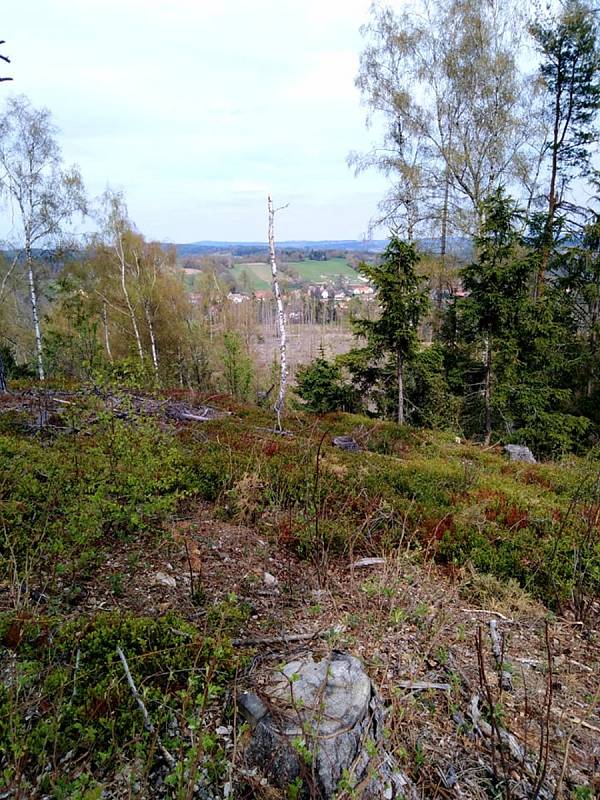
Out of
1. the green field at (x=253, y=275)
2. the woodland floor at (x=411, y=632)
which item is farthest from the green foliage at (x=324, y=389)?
the green field at (x=253, y=275)

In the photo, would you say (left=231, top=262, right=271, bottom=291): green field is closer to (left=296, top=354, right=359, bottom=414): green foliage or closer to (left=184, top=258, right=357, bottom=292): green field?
(left=184, top=258, right=357, bottom=292): green field

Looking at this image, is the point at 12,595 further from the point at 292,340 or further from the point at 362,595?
the point at 292,340

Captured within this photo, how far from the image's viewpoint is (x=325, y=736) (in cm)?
189

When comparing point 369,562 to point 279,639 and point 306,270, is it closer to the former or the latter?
point 279,639

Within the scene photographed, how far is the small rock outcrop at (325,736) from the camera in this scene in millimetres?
1847

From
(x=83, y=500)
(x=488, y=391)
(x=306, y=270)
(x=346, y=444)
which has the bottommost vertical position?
(x=346, y=444)

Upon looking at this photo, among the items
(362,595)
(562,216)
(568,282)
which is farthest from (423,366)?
(362,595)

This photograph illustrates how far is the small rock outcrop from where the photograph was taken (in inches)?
72.7

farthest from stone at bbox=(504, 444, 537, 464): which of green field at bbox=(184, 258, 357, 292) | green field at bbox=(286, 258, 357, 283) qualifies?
green field at bbox=(286, 258, 357, 283)

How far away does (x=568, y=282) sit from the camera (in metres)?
12.4

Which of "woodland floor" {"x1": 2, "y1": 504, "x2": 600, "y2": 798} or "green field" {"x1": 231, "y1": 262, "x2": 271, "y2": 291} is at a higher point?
"green field" {"x1": 231, "y1": 262, "x2": 271, "y2": 291}

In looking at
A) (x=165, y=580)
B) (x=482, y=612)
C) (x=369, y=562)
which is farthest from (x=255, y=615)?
(x=482, y=612)

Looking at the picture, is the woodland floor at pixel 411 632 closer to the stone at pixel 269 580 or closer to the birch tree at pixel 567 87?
the stone at pixel 269 580

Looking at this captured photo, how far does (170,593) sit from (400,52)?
16467 mm
